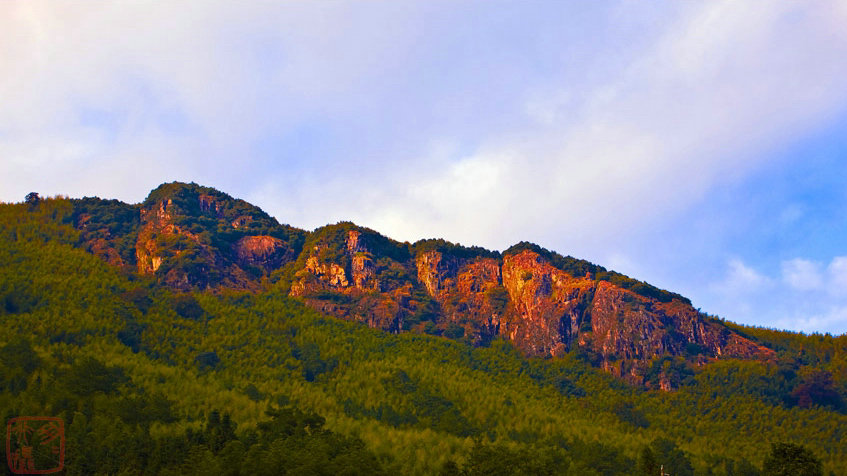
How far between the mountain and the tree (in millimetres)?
66152

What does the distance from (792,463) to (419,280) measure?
11642 cm

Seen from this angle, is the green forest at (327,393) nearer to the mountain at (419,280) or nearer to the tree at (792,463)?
the tree at (792,463)

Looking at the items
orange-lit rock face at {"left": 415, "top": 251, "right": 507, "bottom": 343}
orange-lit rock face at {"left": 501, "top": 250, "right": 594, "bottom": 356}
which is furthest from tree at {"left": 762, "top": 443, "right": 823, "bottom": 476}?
orange-lit rock face at {"left": 415, "top": 251, "right": 507, "bottom": 343}

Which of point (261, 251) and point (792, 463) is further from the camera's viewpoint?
point (261, 251)

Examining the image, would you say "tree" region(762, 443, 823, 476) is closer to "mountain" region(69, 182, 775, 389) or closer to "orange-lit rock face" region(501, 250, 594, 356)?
"mountain" region(69, 182, 775, 389)

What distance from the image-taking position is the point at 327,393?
11200cm

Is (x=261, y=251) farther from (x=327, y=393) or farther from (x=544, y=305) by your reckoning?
(x=544, y=305)

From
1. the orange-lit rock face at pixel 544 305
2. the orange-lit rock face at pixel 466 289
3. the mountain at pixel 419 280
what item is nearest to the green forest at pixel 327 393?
the mountain at pixel 419 280

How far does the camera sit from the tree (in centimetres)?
6562

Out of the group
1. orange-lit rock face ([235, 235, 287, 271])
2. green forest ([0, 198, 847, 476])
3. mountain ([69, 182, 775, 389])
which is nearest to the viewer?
green forest ([0, 198, 847, 476])

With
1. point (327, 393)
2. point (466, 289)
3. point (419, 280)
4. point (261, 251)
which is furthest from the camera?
point (261, 251)

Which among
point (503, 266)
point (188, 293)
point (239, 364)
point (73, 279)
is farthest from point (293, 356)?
point (503, 266)

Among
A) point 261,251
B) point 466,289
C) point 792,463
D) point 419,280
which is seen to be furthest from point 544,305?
point 792,463

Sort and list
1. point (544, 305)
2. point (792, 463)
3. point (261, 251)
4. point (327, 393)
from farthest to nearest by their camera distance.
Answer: point (261, 251) < point (544, 305) < point (327, 393) < point (792, 463)
